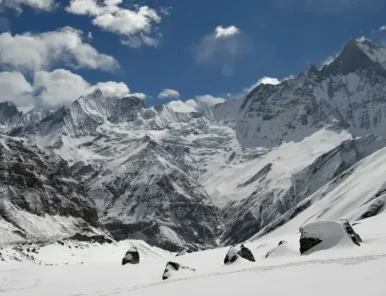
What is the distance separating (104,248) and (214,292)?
151592mm

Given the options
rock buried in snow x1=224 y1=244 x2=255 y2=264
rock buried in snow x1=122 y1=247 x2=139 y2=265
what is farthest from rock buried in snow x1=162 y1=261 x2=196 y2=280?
rock buried in snow x1=122 y1=247 x2=139 y2=265

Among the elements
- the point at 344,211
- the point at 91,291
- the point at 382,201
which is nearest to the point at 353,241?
the point at 91,291

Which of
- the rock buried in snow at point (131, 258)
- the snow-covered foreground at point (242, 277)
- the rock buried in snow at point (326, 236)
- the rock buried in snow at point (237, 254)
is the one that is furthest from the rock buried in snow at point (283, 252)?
the rock buried in snow at point (131, 258)

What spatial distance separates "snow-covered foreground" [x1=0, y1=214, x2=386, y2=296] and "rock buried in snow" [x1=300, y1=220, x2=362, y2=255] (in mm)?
571

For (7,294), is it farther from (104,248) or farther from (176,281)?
(104,248)

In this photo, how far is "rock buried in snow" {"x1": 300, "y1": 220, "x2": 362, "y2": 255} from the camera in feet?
97.3

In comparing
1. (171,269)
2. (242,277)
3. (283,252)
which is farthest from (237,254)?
(242,277)

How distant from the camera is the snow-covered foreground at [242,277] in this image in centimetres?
1952

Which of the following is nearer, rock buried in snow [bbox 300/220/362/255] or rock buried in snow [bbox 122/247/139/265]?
rock buried in snow [bbox 300/220/362/255]

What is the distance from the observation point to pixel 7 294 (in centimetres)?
2889

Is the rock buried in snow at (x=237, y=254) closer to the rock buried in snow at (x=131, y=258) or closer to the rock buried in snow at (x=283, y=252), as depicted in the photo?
the rock buried in snow at (x=283, y=252)

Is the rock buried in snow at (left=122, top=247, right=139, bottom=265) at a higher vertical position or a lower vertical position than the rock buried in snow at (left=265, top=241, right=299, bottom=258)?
higher

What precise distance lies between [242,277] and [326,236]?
8.91 metres

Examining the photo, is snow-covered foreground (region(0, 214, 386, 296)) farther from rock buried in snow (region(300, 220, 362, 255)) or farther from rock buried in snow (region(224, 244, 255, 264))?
rock buried in snow (region(224, 244, 255, 264))
